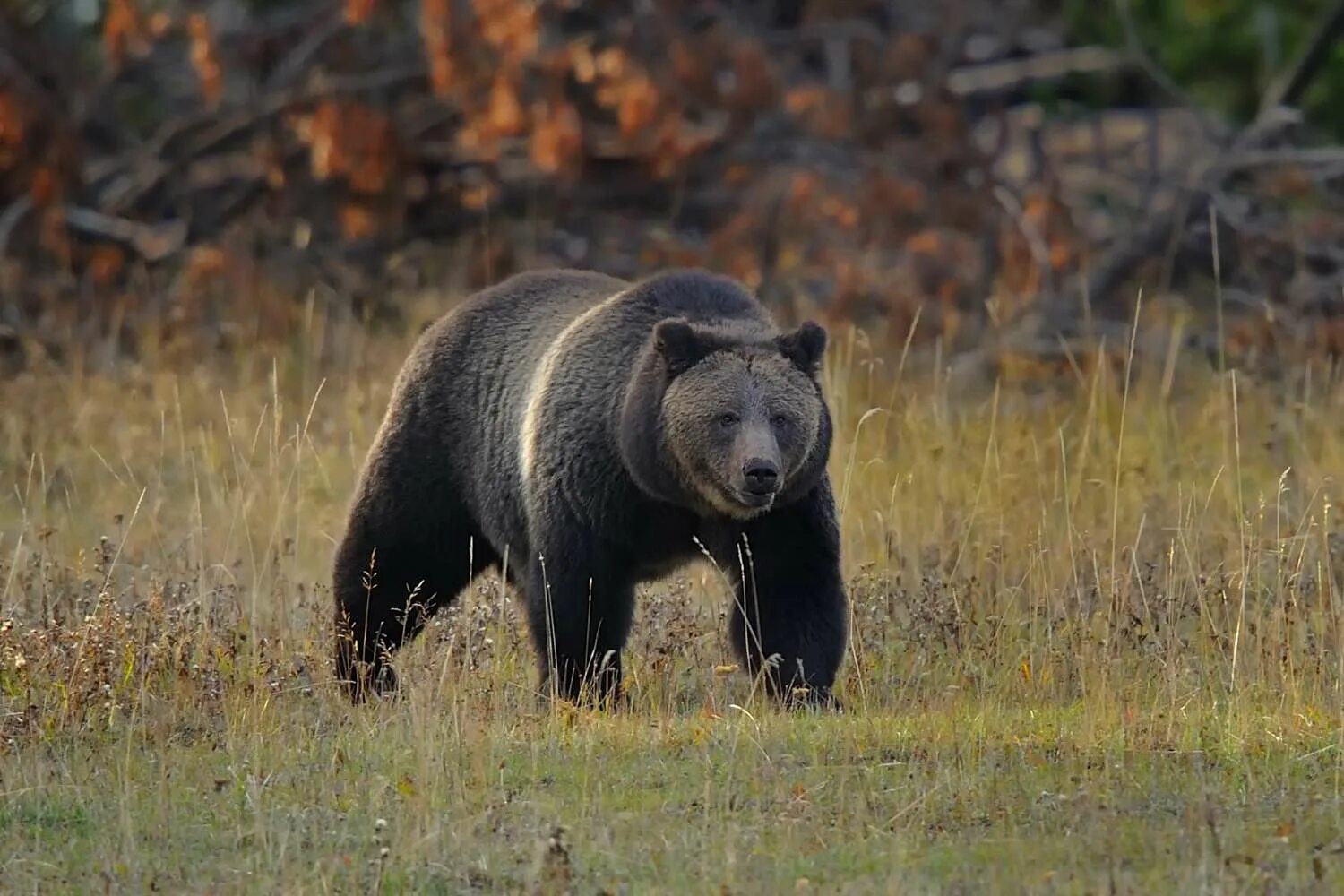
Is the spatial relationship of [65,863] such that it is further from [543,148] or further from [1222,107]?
[1222,107]

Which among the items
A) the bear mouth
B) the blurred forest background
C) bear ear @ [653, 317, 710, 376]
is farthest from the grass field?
the blurred forest background

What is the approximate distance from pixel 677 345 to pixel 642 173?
898cm

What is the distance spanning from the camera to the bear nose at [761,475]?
7.13 m

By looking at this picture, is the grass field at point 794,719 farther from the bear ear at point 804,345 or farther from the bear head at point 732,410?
the bear ear at point 804,345

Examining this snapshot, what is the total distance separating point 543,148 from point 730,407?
→ 8093mm

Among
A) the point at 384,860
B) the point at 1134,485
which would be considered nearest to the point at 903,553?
the point at 1134,485

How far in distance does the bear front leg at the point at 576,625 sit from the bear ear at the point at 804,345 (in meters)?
1.03

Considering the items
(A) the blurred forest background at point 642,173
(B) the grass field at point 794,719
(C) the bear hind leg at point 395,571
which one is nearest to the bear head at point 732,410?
(B) the grass field at point 794,719

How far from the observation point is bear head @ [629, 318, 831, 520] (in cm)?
747

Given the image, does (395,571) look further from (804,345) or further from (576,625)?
(804,345)

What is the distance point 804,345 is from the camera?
7762 mm

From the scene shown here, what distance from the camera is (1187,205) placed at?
46.4 feet

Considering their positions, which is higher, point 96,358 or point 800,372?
point 800,372

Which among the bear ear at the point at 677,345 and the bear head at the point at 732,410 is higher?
the bear ear at the point at 677,345
